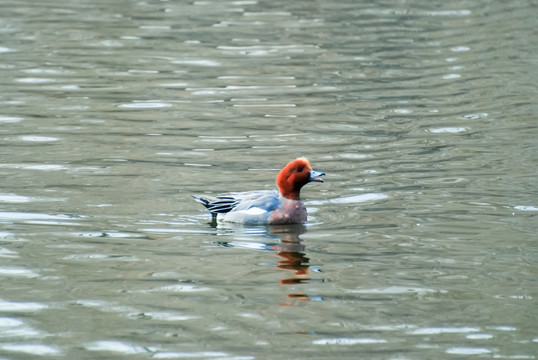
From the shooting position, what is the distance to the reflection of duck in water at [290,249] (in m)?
7.61

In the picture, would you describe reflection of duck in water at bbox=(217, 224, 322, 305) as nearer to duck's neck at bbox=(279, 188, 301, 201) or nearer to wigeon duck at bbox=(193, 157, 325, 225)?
wigeon duck at bbox=(193, 157, 325, 225)

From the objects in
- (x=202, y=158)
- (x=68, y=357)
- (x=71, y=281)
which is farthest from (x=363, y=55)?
(x=68, y=357)

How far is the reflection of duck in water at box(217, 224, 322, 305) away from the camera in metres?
7.61

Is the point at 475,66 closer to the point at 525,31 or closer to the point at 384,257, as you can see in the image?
the point at 525,31

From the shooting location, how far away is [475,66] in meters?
16.8

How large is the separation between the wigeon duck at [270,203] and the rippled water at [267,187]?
0.12 m

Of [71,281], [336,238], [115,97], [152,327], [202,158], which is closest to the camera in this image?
[152,327]

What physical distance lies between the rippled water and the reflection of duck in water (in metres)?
0.02

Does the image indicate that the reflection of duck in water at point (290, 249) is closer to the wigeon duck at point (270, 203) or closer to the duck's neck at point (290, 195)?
the wigeon duck at point (270, 203)

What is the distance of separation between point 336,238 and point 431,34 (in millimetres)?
11550

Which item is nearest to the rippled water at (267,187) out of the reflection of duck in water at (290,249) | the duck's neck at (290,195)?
the reflection of duck in water at (290,249)

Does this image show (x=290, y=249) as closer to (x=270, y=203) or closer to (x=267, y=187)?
(x=270, y=203)

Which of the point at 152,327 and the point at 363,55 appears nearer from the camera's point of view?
the point at 152,327

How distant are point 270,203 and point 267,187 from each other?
1.21 m
